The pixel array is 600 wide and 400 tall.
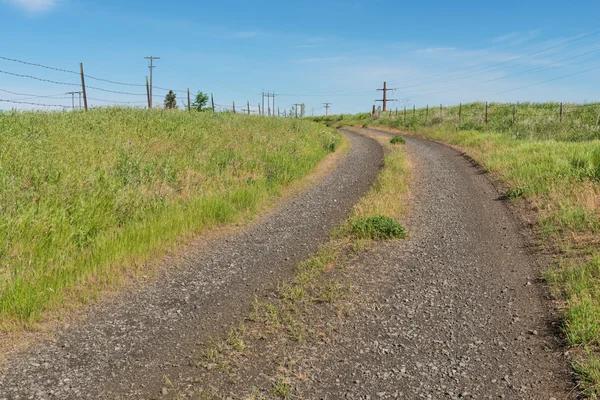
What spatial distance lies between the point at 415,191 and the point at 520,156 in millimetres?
5912

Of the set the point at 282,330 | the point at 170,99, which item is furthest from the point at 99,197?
the point at 170,99

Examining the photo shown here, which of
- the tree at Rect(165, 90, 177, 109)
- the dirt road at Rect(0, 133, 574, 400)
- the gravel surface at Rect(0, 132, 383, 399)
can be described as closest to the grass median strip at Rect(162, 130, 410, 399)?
the dirt road at Rect(0, 133, 574, 400)

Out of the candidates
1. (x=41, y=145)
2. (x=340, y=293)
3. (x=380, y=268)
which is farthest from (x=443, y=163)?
(x=41, y=145)

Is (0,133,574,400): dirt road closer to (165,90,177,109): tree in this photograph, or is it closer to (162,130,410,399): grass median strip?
(162,130,410,399): grass median strip

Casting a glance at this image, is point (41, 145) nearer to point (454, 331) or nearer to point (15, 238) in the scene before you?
point (15, 238)

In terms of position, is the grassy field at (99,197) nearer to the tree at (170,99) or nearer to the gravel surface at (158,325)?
the gravel surface at (158,325)

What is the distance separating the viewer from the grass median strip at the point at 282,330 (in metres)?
3.54

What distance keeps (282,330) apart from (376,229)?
146 inches

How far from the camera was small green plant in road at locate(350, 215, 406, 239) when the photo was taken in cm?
755

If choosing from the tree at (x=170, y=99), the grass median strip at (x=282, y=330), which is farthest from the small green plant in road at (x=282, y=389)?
the tree at (x=170, y=99)

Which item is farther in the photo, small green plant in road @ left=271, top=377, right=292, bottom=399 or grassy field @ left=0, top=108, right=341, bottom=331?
grassy field @ left=0, top=108, right=341, bottom=331

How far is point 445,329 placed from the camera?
446cm

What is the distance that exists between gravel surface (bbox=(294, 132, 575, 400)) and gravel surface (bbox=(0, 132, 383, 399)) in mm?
1251

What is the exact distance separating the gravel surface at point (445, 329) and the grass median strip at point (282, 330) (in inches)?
7.4
